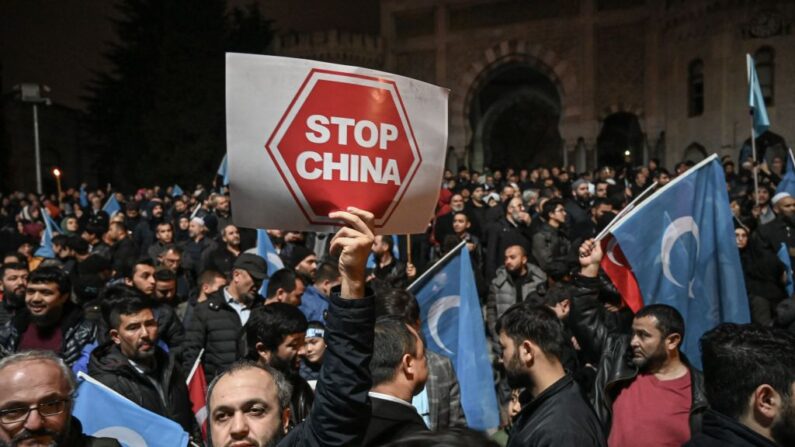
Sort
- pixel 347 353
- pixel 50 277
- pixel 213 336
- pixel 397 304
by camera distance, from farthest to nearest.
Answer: pixel 213 336 → pixel 50 277 → pixel 397 304 → pixel 347 353

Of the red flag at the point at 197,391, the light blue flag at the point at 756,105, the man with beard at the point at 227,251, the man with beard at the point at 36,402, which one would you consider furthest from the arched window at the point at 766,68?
the man with beard at the point at 36,402

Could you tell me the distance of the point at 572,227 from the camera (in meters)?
9.44

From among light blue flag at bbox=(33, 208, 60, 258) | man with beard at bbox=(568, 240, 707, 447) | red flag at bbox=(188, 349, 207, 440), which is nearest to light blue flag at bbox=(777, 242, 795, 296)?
man with beard at bbox=(568, 240, 707, 447)

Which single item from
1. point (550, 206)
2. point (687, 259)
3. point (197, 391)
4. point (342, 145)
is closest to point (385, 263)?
point (550, 206)

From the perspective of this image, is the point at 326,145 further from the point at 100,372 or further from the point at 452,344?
the point at 452,344

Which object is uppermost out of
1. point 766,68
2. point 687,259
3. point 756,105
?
point 766,68

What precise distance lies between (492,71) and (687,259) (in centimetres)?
2474

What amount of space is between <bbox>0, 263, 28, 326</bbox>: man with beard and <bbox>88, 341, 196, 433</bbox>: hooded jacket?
2236 millimetres

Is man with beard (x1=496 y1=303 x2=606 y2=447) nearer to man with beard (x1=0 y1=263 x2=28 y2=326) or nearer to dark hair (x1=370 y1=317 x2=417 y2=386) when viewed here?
dark hair (x1=370 y1=317 x2=417 y2=386)

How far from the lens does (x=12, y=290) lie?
558cm

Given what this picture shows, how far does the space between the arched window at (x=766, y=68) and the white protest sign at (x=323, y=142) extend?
76.9 feet

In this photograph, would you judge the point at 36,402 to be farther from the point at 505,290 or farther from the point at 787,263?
the point at 787,263

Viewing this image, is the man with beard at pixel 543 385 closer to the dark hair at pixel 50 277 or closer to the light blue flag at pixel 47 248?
the dark hair at pixel 50 277

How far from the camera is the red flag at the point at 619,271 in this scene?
4.56 meters
